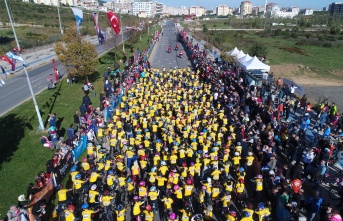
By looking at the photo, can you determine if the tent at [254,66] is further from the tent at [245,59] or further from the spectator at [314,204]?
the spectator at [314,204]

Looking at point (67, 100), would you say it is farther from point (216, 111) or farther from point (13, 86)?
point (216, 111)

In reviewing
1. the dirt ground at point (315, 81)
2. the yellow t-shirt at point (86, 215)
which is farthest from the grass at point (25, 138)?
the dirt ground at point (315, 81)

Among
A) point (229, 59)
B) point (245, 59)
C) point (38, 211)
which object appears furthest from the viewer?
point (229, 59)

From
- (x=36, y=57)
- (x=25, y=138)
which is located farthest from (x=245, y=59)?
(x=36, y=57)

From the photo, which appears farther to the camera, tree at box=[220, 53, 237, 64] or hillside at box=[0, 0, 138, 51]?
hillside at box=[0, 0, 138, 51]

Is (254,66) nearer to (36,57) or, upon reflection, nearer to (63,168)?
(63,168)

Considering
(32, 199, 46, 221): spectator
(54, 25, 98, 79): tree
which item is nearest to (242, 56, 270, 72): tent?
(54, 25, 98, 79): tree

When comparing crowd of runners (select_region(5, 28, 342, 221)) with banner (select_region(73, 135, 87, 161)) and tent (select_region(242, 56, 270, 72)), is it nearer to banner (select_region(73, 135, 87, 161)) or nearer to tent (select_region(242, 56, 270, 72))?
banner (select_region(73, 135, 87, 161))
